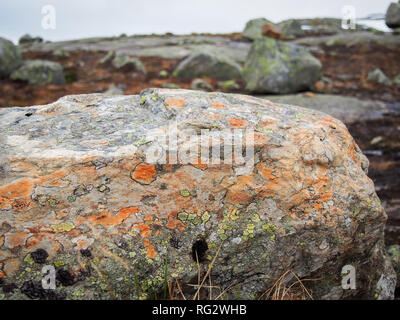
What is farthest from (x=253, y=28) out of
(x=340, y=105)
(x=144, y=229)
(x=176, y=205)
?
(x=144, y=229)

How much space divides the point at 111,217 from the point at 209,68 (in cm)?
1789

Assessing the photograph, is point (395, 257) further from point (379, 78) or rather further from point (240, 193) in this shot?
point (379, 78)

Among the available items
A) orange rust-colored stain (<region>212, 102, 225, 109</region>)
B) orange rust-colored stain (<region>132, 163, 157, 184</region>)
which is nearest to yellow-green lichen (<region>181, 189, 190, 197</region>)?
orange rust-colored stain (<region>132, 163, 157, 184</region>)

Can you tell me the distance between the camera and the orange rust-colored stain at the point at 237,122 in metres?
3.39

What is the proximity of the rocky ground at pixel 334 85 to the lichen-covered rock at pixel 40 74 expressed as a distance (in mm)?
452

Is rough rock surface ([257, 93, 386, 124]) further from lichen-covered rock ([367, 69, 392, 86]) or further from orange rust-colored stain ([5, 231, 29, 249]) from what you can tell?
orange rust-colored stain ([5, 231, 29, 249])

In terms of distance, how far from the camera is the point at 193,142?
3.13 meters

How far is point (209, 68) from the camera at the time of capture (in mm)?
19562

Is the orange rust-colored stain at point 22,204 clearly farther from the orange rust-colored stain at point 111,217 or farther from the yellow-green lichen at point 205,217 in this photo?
the yellow-green lichen at point 205,217

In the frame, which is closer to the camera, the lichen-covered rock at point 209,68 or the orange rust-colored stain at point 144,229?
the orange rust-colored stain at point 144,229

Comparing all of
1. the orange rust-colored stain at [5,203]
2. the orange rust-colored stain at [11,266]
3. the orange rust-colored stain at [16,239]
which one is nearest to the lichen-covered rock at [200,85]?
the orange rust-colored stain at [5,203]

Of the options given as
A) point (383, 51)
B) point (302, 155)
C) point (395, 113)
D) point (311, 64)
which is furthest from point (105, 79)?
point (383, 51)

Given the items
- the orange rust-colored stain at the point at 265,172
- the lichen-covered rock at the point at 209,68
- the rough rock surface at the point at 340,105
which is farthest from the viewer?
the lichen-covered rock at the point at 209,68

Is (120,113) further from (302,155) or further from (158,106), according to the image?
(302,155)
